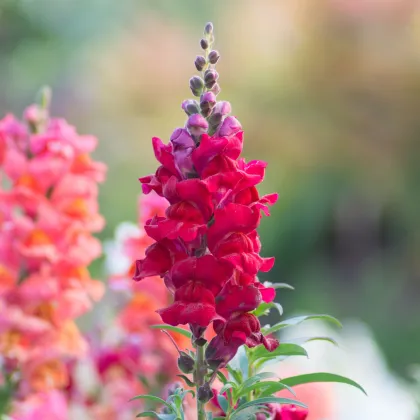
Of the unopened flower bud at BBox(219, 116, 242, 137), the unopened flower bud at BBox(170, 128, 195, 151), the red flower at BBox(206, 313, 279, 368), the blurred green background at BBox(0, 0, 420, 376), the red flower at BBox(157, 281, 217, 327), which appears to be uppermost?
the blurred green background at BBox(0, 0, 420, 376)

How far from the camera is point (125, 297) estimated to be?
99 centimetres

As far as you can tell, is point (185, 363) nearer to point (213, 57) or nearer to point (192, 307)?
point (192, 307)

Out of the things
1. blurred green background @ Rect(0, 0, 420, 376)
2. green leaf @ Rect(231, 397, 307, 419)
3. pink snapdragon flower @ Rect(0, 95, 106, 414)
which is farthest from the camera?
blurred green background @ Rect(0, 0, 420, 376)

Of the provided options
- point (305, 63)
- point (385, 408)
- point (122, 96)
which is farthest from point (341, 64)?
point (385, 408)

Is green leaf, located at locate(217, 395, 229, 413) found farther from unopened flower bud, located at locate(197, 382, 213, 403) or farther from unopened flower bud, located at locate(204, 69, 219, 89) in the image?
unopened flower bud, located at locate(204, 69, 219, 89)

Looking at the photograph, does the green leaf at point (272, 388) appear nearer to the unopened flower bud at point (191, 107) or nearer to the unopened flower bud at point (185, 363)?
the unopened flower bud at point (185, 363)

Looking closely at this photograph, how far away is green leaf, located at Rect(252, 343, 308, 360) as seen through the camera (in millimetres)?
401

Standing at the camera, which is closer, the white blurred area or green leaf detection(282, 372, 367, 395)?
green leaf detection(282, 372, 367, 395)

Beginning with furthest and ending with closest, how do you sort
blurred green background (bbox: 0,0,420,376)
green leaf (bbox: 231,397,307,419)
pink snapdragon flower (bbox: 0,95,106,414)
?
blurred green background (bbox: 0,0,420,376)
pink snapdragon flower (bbox: 0,95,106,414)
green leaf (bbox: 231,397,307,419)

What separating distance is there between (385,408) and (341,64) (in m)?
2.32

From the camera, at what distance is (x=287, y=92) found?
3174mm

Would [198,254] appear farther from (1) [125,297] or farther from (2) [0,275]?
(1) [125,297]

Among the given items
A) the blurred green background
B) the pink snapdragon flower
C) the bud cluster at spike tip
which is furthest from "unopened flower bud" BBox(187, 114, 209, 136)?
the blurred green background

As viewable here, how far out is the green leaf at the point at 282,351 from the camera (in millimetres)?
401
